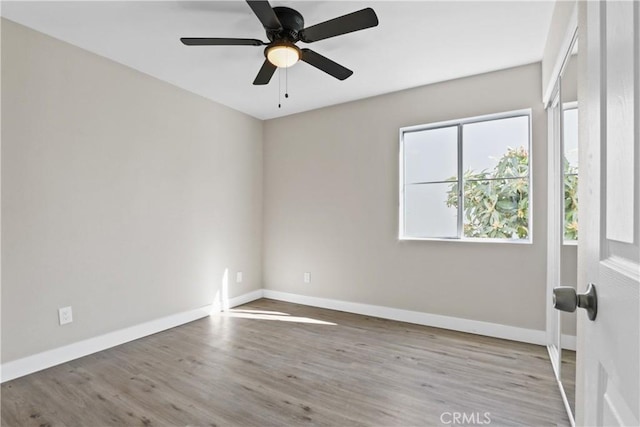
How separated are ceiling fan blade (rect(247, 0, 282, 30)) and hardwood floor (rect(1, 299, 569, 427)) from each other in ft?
7.59

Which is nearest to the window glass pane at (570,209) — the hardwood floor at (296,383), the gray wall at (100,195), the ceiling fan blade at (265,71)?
the hardwood floor at (296,383)

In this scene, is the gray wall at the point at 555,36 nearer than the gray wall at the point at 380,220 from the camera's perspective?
Yes

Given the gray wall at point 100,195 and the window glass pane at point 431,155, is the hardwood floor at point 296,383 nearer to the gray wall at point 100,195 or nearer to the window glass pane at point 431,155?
the gray wall at point 100,195

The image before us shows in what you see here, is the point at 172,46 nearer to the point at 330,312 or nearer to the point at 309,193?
the point at 309,193

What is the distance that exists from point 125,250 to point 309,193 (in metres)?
2.16

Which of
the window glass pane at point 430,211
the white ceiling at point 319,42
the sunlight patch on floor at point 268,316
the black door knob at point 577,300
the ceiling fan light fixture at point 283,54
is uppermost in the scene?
the white ceiling at point 319,42

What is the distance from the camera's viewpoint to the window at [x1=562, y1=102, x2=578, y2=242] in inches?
72.3

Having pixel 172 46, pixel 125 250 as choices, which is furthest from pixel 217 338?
pixel 172 46

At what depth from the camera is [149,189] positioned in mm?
3184

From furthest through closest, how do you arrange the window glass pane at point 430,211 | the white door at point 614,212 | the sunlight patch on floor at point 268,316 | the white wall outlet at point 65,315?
the sunlight patch on floor at point 268,316 → the window glass pane at point 430,211 → the white wall outlet at point 65,315 → the white door at point 614,212

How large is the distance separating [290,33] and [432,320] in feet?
9.69

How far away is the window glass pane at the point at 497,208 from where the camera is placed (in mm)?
3014

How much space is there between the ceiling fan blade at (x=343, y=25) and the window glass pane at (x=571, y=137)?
4.22 feet

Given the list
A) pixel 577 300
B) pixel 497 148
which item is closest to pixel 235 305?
pixel 497 148
